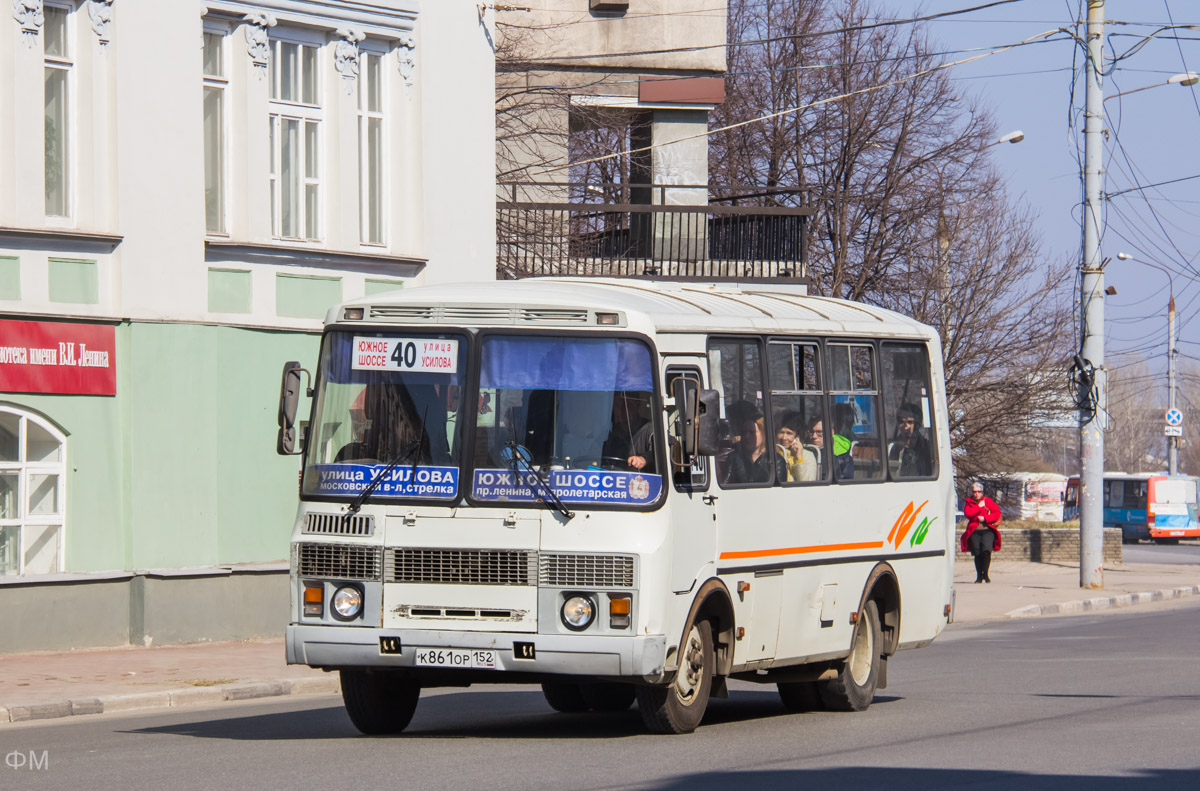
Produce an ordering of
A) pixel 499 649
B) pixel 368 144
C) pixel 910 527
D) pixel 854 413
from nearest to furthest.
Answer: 1. pixel 499 649
2. pixel 854 413
3. pixel 910 527
4. pixel 368 144

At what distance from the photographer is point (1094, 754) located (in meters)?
10.3

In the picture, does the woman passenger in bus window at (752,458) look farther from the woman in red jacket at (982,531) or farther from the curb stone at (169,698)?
the woman in red jacket at (982,531)

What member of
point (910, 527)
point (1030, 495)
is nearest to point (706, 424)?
point (910, 527)

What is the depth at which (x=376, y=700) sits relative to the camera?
37.1 ft

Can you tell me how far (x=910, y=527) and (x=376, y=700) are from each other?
14.9 feet

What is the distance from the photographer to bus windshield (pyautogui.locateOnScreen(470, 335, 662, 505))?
10602 millimetres

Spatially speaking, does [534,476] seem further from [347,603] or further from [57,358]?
[57,358]

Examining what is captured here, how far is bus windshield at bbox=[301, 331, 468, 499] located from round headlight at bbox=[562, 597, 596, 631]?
965 mm

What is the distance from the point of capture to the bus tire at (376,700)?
443 inches

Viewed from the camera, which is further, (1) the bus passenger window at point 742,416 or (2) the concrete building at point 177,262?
(2) the concrete building at point 177,262

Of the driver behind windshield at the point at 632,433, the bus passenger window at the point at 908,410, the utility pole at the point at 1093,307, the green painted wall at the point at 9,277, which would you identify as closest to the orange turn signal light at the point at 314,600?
the driver behind windshield at the point at 632,433

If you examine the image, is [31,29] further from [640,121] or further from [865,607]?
[640,121]

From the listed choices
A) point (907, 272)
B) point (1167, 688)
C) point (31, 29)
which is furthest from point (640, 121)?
point (1167, 688)

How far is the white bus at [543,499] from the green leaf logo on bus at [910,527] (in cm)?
152
